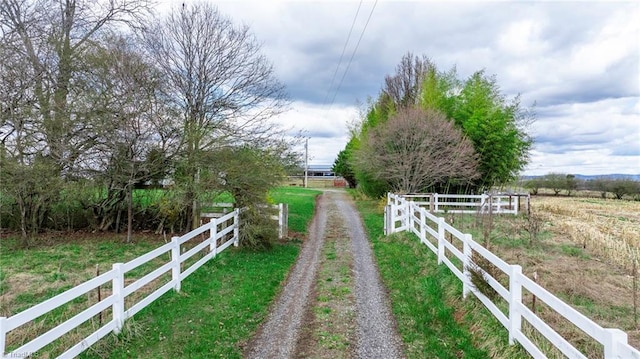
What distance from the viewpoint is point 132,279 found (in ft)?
27.5

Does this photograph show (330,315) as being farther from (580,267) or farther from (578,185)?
(578,185)

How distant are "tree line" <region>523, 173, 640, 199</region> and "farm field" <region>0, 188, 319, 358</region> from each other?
38.3 m

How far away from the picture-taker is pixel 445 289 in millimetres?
6906

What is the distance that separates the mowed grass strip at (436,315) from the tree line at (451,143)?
39.3 feet

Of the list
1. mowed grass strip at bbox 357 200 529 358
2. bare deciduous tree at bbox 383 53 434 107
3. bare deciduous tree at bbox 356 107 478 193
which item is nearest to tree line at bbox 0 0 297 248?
mowed grass strip at bbox 357 200 529 358

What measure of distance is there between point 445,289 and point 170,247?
4881 mm

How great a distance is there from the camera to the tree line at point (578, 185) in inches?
1570

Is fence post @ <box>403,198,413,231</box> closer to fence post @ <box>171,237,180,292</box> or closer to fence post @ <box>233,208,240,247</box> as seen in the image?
fence post @ <box>233,208,240,247</box>

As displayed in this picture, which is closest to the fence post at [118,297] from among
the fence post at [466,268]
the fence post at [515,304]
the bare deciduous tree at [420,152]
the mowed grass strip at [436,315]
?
the mowed grass strip at [436,315]

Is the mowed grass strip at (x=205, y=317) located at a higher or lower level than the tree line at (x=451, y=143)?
lower

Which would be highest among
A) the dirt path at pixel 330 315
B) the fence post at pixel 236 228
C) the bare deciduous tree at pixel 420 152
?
the bare deciduous tree at pixel 420 152

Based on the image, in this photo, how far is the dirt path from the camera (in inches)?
195

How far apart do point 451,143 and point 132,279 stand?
663 inches

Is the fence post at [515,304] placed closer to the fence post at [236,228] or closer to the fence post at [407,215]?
the fence post at [236,228]
